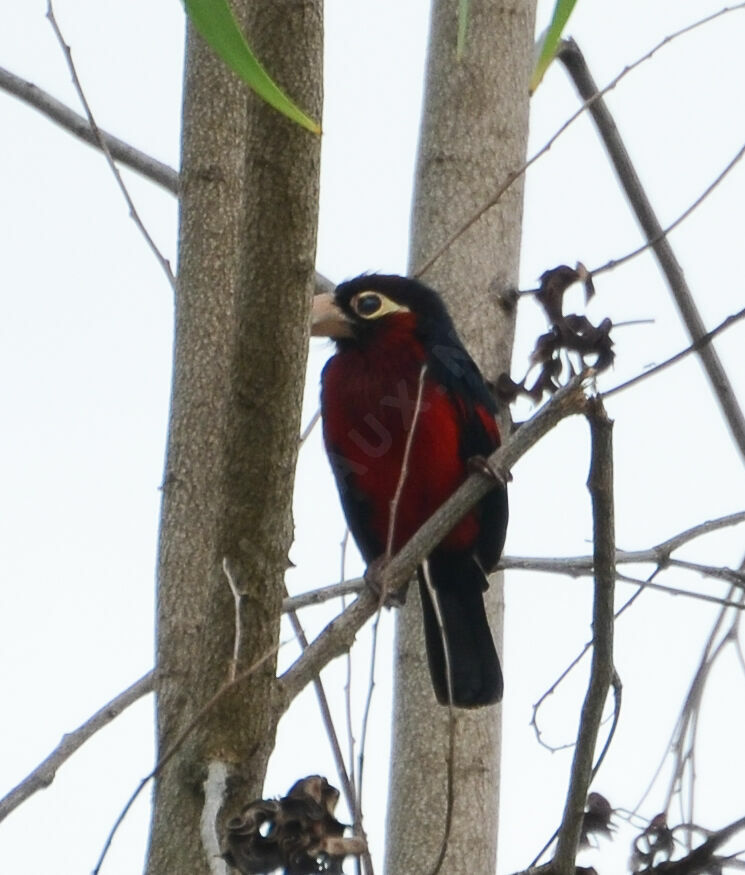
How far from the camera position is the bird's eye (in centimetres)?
511

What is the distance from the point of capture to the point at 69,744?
10.4ft

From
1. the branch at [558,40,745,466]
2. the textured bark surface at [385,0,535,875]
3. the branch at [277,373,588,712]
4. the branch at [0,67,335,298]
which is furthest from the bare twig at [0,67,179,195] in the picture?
the branch at [277,373,588,712]

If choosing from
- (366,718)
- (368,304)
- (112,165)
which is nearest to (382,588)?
(366,718)

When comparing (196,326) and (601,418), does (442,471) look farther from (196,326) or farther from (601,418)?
(601,418)

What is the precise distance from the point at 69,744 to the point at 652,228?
7.19 feet

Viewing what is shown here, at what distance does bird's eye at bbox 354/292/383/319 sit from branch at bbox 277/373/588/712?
204cm

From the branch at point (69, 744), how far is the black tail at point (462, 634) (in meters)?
0.93

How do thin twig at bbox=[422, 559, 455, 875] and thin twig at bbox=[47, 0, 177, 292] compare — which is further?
thin twig at bbox=[47, 0, 177, 292]

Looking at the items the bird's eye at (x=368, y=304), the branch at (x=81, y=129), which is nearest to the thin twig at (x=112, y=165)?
the branch at (x=81, y=129)

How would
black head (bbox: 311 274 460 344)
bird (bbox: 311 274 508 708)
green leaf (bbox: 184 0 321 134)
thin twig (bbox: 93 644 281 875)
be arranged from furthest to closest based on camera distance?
black head (bbox: 311 274 460 344), bird (bbox: 311 274 508 708), thin twig (bbox: 93 644 281 875), green leaf (bbox: 184 0 321 134)

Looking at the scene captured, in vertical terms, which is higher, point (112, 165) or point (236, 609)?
point (112, 165)

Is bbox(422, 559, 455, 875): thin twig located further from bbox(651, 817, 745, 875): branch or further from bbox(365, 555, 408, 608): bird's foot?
bbox(651, 817, 745, 875): branch

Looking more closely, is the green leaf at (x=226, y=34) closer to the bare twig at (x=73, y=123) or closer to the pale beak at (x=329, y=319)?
the bare twig at (x=73, y=123)

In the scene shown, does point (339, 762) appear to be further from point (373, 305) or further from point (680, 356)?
point (373, 305)
